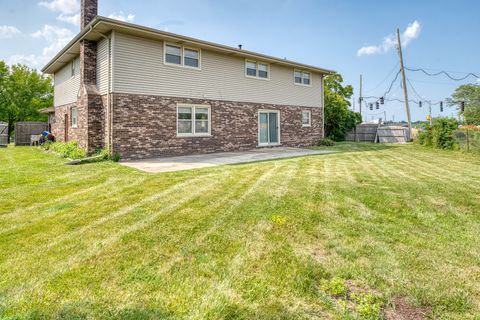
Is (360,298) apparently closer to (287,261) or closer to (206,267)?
(287,261)

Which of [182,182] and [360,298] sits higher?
[182,182]

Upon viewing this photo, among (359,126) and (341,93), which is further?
(341,93)

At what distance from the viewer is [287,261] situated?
9.87 ft

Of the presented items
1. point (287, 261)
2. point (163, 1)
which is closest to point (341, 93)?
point (163, 1)

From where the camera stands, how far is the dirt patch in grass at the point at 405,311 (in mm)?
2193

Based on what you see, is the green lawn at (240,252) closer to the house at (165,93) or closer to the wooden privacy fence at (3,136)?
the house at (165,93)

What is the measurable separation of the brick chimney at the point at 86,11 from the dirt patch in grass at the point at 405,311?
15055mm

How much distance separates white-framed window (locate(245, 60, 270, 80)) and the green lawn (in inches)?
410

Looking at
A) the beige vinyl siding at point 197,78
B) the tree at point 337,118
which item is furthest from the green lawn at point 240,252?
the tree at point 337,118

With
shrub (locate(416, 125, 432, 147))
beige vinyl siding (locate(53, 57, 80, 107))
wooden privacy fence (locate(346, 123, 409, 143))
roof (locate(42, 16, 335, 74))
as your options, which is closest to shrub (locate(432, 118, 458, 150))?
shrub (locate(416, 125, 432, 147))

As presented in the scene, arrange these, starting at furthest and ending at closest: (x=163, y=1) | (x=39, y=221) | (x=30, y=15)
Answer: (x=30, y=15)
(x=163, y=1)
(x=39, y=221)

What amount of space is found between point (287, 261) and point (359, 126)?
2342cm

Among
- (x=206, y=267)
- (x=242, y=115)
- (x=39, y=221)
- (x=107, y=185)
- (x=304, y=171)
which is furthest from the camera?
(x=242, y=115)

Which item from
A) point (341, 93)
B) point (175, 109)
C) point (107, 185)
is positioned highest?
point (341, 93)
